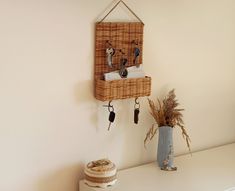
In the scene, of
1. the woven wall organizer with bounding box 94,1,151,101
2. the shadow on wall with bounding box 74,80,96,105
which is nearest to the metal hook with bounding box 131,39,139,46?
the woven wall organizer with bounding box 94,1,151,101

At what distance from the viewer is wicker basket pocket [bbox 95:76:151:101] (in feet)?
5.56

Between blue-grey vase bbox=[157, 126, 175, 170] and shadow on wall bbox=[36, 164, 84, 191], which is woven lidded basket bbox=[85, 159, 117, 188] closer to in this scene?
shadow on wall bbox=[36, 164, 84, 191]

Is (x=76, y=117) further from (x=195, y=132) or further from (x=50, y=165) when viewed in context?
(x=195, y=132)

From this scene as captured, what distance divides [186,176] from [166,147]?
0.17 m

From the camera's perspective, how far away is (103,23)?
66.4 inches

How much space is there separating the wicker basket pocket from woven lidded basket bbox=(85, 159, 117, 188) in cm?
30

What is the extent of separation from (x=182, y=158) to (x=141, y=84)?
0.53m

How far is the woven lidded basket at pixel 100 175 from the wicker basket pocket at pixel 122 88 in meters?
0.30

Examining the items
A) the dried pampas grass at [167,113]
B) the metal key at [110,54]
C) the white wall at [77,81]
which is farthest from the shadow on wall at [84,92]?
the dried pampas grass at [167,113]

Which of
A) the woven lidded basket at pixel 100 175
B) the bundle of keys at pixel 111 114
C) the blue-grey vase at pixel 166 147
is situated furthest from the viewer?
the blue-grey vase at pixel 166 147

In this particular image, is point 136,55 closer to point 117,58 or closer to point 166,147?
point 117,58

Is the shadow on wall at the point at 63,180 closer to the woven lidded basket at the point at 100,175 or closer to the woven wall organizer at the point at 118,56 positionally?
the woven lidded basket at the point at 100,175

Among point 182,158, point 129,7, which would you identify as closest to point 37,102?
point 129,7

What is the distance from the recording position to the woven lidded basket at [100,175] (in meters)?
1.64
